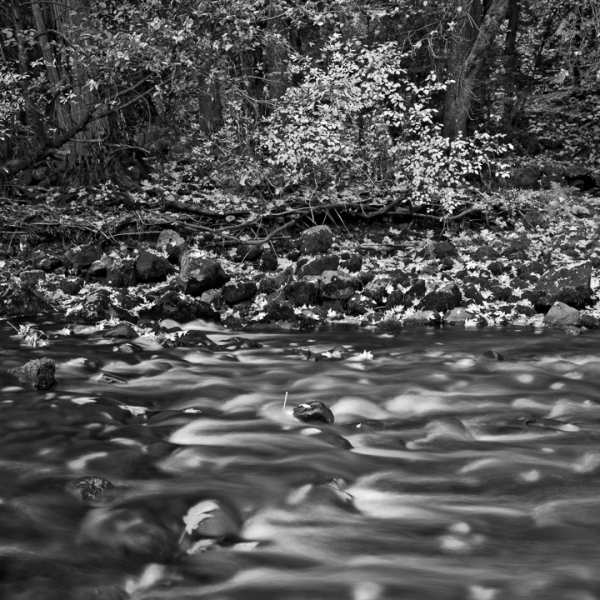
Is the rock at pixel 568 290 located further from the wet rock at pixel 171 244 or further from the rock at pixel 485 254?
the wet rock at pixel 171 244

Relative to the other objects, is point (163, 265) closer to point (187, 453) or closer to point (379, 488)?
point (187, 453)

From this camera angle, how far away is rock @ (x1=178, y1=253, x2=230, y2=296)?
36.0ft

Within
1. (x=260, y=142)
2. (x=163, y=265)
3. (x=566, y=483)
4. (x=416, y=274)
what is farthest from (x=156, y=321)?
(x=566, y=483)

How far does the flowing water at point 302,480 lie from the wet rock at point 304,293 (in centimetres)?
286

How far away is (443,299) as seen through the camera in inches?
406

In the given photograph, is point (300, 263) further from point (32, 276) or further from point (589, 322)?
point (589, 322)

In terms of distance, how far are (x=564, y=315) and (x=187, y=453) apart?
647cm

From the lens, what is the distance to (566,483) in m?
4.56

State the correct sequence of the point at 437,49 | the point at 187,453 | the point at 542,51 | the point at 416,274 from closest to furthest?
the point at 187,453
the point at 416,274
the point at 437,49
the point at 542,51

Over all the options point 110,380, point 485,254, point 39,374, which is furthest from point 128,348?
point 485,254

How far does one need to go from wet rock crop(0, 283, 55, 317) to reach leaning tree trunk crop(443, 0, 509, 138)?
33.3ft

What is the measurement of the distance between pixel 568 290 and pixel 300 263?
13.7ft

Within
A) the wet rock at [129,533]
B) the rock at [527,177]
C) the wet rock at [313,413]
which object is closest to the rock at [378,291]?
the wet rock at [313,413]

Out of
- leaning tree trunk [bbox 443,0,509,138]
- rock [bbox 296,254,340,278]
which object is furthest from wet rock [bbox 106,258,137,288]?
leaning tree trunk [bbox 443,0,509,138]
